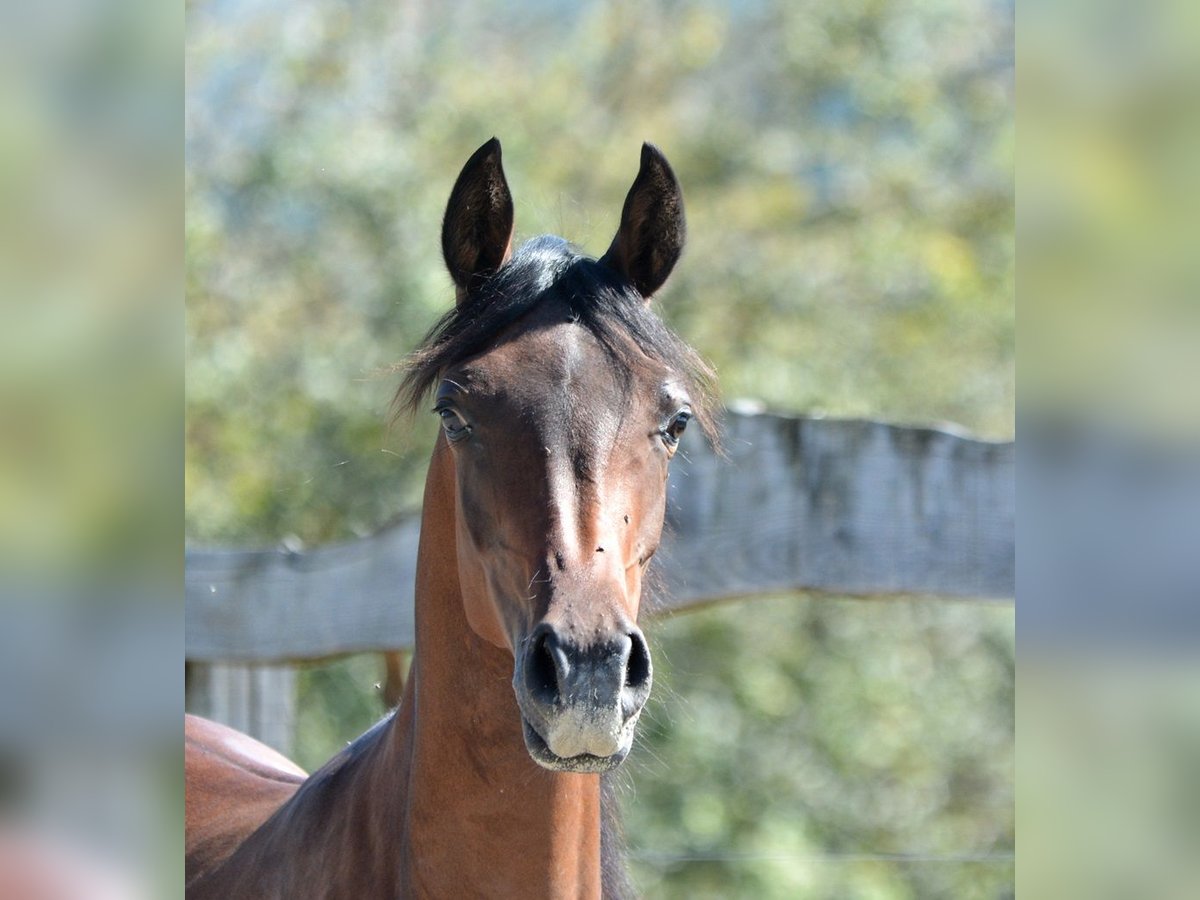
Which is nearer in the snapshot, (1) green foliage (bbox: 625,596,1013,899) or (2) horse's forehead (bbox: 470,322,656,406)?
(2) horse's forehead (bbox: 470,322,656,406)

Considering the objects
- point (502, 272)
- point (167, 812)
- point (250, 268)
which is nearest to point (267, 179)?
point (250, 268)

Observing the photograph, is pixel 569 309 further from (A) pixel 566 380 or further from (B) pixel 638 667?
(B) pixel 638 667

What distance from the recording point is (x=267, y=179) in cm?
920

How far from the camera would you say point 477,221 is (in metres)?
2.11

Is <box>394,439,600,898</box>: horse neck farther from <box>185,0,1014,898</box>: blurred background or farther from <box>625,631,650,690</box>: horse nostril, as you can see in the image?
<box>185,0,1014,898</box>: blurred background

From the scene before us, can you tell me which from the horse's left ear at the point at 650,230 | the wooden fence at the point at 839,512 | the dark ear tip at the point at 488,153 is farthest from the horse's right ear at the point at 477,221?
the wooden fence at the point at 839,512

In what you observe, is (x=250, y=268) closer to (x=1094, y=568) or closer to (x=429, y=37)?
(x=429, y=37)

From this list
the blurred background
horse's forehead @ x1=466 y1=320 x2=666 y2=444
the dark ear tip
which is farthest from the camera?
the blurred background

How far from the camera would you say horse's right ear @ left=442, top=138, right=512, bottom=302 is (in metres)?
2.08

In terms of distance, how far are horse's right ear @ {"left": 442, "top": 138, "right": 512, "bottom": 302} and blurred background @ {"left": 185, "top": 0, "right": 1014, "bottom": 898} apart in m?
5.92

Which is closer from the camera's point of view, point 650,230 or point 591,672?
point 591,672

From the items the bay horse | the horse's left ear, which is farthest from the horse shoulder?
the horse's left ear

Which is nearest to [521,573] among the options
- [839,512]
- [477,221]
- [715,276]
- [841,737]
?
[477,221]

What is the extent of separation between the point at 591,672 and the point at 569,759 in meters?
0.12
